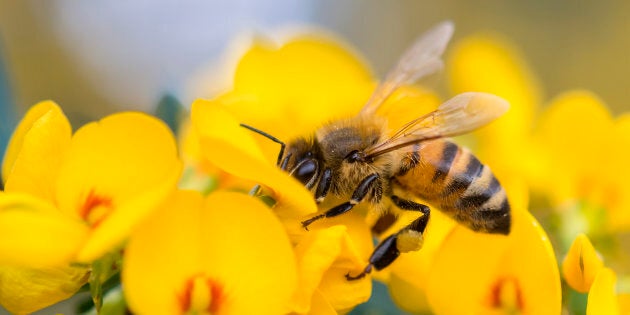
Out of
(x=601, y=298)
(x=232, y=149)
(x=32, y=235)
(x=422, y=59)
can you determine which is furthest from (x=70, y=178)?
(x=422, y=59)

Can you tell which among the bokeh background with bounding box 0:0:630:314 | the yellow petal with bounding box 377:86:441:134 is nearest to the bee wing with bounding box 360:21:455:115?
the yellow petal with bounding box 377:86:441:134

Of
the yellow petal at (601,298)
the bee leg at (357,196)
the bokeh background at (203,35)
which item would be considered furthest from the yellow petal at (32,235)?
the bokeh background at (203,35)

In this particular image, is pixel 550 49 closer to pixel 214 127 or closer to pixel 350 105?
pixel 350 105

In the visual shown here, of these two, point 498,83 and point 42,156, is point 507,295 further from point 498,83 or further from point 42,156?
point 498,83

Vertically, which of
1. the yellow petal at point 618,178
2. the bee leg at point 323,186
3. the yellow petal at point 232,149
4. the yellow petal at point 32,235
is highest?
the yellow petal at point 618,178

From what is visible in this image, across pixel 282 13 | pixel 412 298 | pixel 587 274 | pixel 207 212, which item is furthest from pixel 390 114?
pixel 282 13

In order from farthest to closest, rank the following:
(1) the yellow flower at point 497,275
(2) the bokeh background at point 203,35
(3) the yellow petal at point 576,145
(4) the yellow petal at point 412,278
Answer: (2) the bokeh background at point 203,35 < (3) the yellow petal at point 576,145 < (4) the yellow petal at point 412,278 < (1) the yellow flower at point 497,275

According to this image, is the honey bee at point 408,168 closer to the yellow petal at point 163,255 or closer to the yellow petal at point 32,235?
the yellow petal at point 163,255
